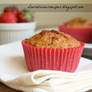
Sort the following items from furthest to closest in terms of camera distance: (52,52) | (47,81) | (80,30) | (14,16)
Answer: (14,16), (80,30), (52,52), (47,81)

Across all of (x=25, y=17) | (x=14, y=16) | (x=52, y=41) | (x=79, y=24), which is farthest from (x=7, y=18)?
(x=52, y=41)

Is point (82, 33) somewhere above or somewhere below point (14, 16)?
below

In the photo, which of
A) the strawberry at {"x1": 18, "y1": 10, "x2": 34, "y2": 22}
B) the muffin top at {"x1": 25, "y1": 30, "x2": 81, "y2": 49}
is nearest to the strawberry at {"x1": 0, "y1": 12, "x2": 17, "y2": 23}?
the strawberry at {"x1": 18, "y1": 10, "x2": 34, "y2": 22}

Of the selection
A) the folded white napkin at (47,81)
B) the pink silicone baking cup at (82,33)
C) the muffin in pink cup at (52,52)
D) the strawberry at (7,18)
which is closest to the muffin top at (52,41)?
the muffin in pink cup at (52,52)

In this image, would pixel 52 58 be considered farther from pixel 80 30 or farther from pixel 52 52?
pixel 80 30

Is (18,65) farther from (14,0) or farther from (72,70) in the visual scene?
(14,0)

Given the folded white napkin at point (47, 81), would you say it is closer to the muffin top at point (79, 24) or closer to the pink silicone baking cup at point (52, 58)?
the pink silicone baking cup at point (52, 58)

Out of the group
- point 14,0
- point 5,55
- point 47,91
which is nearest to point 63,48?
point 47,91
